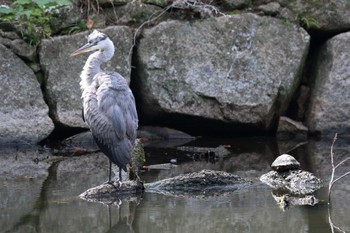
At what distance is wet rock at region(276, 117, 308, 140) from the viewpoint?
10.4 metres

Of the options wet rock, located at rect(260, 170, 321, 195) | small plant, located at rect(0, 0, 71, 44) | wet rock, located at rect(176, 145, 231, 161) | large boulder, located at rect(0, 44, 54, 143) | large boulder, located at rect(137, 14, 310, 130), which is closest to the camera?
wet rock, located at rect(260, 170, 321, 195)

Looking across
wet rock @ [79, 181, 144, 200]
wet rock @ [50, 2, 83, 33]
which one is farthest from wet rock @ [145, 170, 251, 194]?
wet rock @ [50, 2, 83, 33]

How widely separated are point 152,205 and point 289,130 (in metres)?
4.12

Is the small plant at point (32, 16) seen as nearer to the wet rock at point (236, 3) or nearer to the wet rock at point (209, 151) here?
the wet rock at point (236, 3)

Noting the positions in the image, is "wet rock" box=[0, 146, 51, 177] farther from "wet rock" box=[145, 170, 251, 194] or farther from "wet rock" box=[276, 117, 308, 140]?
"wet rock" box=[276, 117, 308, 140]

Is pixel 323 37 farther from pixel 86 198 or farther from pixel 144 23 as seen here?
pixel 86 198

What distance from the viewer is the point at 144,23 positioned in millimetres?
10398

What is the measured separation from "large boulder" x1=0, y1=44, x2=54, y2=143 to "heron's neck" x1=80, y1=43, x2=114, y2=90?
191 cm

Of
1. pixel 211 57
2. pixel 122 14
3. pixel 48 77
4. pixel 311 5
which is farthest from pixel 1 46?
pixel 311 5

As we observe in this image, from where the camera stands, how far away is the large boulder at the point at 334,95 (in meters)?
10.4

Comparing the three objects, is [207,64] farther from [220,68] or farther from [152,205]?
[152,205]

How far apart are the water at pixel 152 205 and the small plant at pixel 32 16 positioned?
5.88 ft

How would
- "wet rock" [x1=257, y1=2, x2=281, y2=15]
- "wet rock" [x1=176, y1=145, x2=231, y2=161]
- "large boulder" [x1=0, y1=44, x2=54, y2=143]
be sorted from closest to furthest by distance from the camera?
"wet rock" [x1=176, y1=145, x2=231, y2=161], "large boulder" [x1=0, y1=44, x2=54, y2=143], "wet rock" [x1=257, y1=2, x2=281, y2=15]

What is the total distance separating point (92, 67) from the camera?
8086 millimetres
